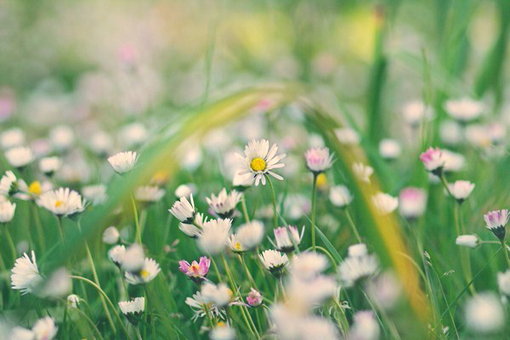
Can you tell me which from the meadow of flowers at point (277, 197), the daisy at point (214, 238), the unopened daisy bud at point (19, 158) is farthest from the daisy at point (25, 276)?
the unopened daisy bud at point (19, 158)

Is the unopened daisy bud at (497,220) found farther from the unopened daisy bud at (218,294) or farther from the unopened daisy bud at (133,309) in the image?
the unopened daisy bud at (133,309)

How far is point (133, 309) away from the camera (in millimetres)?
833

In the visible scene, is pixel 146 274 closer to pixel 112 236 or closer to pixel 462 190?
pixel 112 236

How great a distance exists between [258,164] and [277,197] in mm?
444

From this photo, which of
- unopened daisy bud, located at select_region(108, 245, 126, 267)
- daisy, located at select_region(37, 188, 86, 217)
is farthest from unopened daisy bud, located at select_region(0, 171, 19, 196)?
unopened daisy bud, located at select_region(108, 245, 126, 267)

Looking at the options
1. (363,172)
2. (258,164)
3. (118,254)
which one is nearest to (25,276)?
(118,254)

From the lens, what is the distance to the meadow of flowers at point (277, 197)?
74 centimetres

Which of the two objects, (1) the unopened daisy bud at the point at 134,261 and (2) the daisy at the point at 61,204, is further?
(2) the daisy at the point at 61,204

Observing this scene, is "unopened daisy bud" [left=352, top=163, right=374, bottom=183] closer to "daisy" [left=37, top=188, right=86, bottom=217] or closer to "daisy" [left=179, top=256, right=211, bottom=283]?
"daisy" [left=179, top=256, right=211, bottom=283]

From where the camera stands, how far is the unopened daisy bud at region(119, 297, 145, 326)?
83 centimetres

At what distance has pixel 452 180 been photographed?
1.33 metres

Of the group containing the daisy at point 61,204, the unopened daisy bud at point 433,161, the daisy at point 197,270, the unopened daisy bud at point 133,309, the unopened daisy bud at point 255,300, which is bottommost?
the unopened daisy bud at point 133,309

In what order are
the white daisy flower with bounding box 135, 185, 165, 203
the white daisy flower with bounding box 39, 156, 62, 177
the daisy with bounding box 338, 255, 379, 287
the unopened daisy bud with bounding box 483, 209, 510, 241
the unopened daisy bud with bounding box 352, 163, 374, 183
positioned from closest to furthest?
1. the daisy with bounding box 338, 255, 379, 287
2. the unopened daisy bud with bounding box 483, 209, 510, 241
3. the unopened daisy bud with bounding box 352, 163, 374, 183
4. the white daisy flower with bounding box 135, 185, 165, 203
5. the white daisy flower with bounding box 39, 156, 62, 177

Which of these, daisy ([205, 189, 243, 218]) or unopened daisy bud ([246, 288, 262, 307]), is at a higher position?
daisy ([205, 189, 243, 218])
